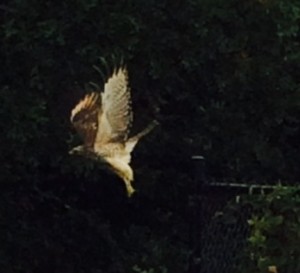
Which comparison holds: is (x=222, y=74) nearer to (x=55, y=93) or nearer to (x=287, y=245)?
(x=55, y=93)

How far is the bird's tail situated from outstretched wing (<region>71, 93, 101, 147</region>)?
6.7 inches

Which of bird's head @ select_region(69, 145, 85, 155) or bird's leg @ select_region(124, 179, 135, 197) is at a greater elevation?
bird's head @ select_region(69, 145, 85, 155)

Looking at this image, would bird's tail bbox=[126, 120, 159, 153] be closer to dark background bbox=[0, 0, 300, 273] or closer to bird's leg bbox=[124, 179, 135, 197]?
dark background bbox=[0, 0, 300, 273]

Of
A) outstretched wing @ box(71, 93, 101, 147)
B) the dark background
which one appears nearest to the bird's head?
the dark background

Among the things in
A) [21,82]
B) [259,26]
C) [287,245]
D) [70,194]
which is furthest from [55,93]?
[287,245]

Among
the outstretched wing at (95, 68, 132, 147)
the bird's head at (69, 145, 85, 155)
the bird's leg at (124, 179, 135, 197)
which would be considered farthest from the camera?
the bird's leg at (124, 179, 135, 197)

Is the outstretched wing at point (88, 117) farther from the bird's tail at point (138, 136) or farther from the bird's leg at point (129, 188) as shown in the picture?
the bird's leg at point (129, 188)

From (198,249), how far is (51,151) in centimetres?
133

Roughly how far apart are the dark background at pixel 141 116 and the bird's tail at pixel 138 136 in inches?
2.6

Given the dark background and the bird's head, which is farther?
the dark background

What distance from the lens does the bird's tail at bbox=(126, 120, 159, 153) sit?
5456 millimetres

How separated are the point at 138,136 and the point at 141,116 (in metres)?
0.58

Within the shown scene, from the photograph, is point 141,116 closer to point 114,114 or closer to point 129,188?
point 129,188

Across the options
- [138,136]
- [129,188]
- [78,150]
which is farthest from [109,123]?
[129,188]
